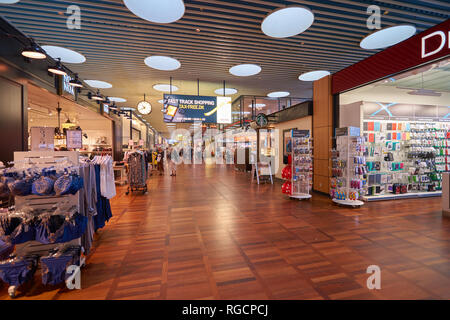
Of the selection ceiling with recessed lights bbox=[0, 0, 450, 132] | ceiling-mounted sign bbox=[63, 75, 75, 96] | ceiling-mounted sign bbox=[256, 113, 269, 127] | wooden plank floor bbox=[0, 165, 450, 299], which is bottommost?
wooden plank floor bbox=[0, 165, 450, 299]

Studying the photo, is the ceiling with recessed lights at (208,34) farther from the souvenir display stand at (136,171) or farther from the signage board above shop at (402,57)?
the souvenir display stand at (136,171)

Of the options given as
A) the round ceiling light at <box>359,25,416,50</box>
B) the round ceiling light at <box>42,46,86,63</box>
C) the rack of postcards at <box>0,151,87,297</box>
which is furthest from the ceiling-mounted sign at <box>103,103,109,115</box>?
the round ceiling light at <box>359,25,416,50</box>

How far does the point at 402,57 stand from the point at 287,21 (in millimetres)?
2451

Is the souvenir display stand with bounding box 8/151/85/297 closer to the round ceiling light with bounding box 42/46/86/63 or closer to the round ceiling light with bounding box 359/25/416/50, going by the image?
the round ceiling light with bounding box 42/46/86/63

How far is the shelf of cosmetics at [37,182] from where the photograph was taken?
2.06 m

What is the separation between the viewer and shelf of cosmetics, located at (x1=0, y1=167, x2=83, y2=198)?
2.06 metres

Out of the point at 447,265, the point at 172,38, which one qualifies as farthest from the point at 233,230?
the point at 172,38

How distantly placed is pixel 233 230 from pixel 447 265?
2.83 m

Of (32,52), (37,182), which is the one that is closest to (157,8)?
(32,52)

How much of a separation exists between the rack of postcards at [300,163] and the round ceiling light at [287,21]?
2561mm

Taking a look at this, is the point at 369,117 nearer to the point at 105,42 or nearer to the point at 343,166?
the point at 343,166

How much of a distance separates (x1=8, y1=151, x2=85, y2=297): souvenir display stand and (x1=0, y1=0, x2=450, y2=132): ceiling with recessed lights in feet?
8.76

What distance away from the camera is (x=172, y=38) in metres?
4.94

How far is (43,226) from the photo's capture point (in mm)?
2055
